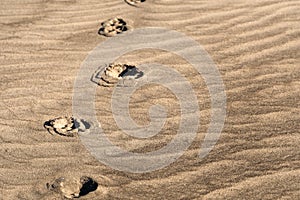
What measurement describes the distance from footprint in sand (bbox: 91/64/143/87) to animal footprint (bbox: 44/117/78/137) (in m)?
0.52

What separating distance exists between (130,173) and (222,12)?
2.35m

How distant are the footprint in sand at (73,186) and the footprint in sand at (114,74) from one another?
1070 mm

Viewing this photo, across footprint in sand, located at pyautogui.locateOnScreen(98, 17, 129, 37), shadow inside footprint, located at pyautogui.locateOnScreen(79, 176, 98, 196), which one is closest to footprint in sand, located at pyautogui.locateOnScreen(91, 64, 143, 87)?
footprint in sand, located at pyautogui.locateOnScreen(98, 17, 129, 37)

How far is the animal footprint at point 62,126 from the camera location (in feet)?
11.5

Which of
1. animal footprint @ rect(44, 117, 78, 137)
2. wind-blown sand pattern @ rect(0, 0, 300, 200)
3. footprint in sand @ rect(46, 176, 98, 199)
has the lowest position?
footprint in sand @ rect(46, 176, 98, 199)

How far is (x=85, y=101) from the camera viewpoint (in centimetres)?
381

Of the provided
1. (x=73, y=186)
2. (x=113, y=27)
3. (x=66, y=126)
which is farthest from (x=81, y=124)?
(x=113, y=27)

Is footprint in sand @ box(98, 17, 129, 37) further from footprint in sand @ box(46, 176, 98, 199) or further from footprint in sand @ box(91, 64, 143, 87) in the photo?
footprint in sand @ box(46, 176, 98, 199)

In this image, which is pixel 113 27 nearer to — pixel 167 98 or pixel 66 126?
pixel 167 98

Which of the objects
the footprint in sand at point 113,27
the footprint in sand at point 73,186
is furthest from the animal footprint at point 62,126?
the footprint in sand at point 113,27

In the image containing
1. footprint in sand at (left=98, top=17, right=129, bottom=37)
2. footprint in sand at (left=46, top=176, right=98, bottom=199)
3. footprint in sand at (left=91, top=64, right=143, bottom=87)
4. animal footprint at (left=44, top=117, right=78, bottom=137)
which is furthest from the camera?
footprint in sand at (left=98, top=17, right=129, bottom=37)

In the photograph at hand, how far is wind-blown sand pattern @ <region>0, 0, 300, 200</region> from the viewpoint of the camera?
3088 millimetres

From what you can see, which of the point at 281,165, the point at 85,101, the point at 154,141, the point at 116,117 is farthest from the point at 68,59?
the point at 281,165

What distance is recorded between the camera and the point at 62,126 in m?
3.56
